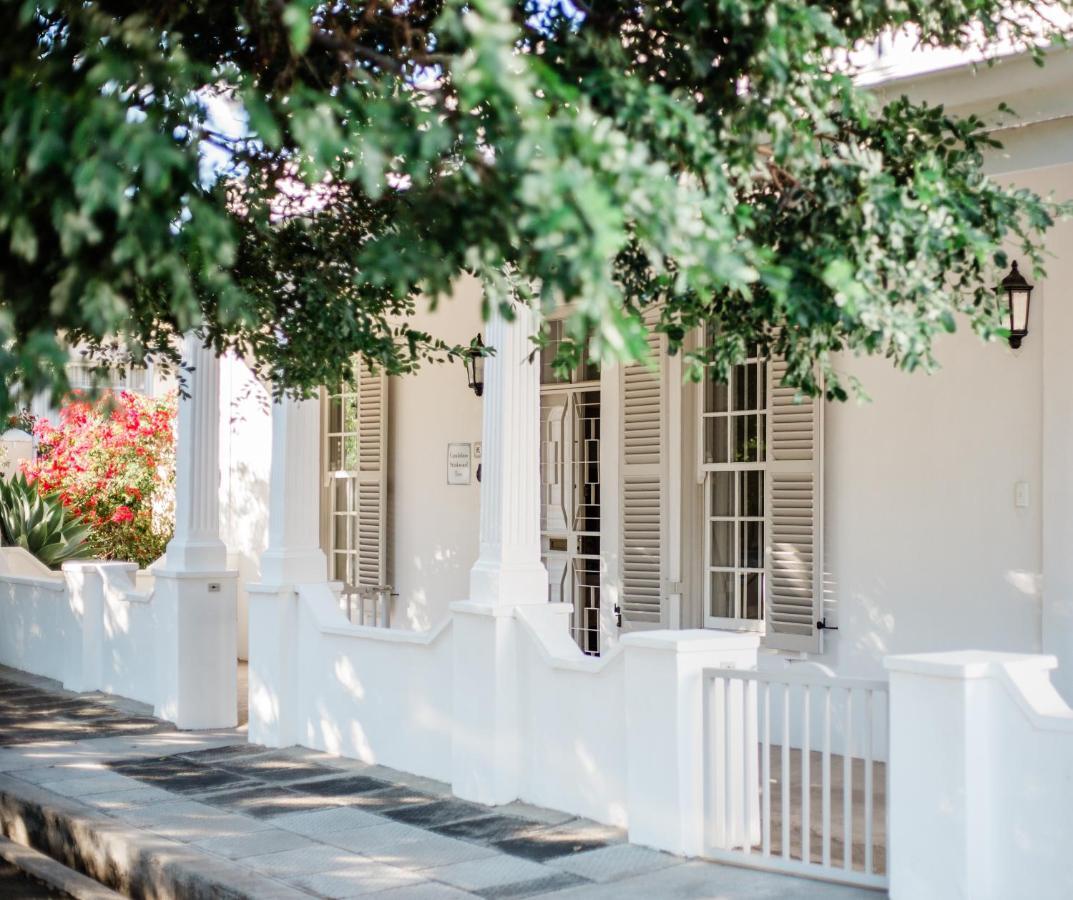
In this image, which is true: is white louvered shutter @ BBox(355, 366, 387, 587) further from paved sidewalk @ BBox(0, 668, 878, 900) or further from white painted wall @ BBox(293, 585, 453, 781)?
white painted wall @ BBox(293, 585, 453, 781)

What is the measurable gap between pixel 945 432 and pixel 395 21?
15.6 feet

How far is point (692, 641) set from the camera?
608 cm

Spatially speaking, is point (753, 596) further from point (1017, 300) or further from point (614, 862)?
point (614, 862)

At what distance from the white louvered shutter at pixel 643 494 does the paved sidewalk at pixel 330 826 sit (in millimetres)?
2308

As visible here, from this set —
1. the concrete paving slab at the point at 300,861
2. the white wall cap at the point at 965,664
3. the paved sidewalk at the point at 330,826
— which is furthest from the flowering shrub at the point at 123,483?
the white wall cap at the point at 965,664

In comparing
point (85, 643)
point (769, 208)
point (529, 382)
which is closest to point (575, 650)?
point (529, 382)

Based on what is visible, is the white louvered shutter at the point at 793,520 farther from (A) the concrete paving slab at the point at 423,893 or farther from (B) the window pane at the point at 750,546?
(A) the concrete paving slab at the point at 423,893

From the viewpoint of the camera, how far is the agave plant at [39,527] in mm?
14117

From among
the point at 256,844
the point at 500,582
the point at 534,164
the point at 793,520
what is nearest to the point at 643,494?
the point at 793,520

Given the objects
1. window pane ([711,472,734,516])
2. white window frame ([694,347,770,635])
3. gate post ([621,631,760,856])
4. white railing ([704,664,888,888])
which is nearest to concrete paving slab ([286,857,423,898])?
gate post ([621,631,760,856])

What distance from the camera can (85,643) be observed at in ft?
37.7

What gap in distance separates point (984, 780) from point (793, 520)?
3644mm

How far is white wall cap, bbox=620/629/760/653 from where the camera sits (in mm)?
6070

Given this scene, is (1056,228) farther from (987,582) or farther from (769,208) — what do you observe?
(769,208)
